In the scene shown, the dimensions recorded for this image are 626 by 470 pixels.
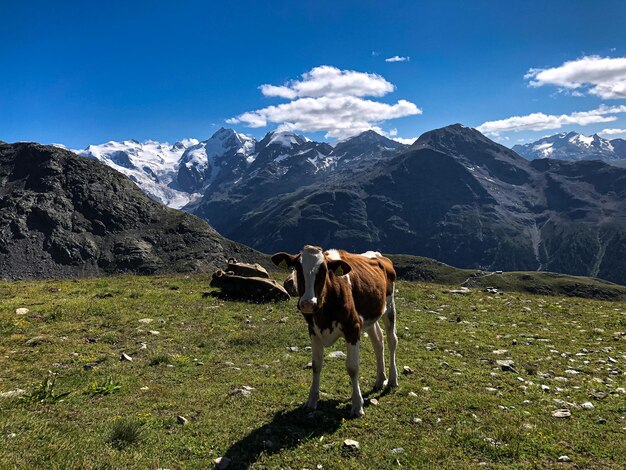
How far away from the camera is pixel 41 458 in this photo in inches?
301

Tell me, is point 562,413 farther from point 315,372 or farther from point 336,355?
point 336,355

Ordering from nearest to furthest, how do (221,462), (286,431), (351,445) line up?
(221,462) → (351,445) → (286,431)

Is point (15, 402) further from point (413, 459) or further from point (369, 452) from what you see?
point (413, 459)

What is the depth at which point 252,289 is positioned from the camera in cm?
2591

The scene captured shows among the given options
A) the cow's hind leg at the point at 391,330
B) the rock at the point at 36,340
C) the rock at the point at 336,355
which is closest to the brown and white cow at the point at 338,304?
the cow's hind leg at the point at 391,330

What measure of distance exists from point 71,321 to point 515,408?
699 inches

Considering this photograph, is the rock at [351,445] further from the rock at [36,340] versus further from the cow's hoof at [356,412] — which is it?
the rock at [36,340]

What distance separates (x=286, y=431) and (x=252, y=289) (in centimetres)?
1631

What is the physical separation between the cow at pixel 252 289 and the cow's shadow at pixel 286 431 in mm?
14243

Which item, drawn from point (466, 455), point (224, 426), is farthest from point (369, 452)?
point (224, 426)

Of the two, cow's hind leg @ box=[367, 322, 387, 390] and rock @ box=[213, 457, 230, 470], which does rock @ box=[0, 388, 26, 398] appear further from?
cow's hind leg @ box=[367, 322, 387, 390]

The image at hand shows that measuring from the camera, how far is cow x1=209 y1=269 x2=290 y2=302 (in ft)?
84.2

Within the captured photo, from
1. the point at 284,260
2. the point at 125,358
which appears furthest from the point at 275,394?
the point at 125,358

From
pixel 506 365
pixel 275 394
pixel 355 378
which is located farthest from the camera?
pixel 506 365
